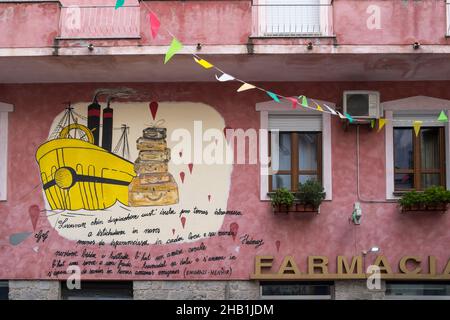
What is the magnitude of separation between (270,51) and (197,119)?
5.79 feet

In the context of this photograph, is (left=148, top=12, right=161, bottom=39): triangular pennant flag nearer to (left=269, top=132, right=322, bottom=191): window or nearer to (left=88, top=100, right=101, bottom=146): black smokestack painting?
(left=88, top=100, right=101, bottom=146): black smokestack painting

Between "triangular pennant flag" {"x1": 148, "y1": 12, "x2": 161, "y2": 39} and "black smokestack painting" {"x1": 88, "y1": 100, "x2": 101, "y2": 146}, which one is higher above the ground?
"triangular pennant flag" {"x1": 148, "y1": 12, "x2": 161, "y2": 39}

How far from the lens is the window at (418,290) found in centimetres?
1266

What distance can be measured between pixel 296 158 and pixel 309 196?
853 millimetres

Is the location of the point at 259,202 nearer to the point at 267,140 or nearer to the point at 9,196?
the point at 267,140

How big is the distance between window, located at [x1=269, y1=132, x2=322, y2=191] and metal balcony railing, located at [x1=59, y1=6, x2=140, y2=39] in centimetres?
283

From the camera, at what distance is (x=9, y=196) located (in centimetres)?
1308

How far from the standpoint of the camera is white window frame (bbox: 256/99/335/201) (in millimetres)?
12914

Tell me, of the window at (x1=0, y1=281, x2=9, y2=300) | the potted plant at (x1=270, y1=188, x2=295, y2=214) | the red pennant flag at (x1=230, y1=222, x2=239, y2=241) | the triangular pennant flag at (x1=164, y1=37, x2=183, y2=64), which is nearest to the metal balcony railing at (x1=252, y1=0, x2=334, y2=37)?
the triangular pennant flag at (x1=164, y1=37, x2=183, y2=64)

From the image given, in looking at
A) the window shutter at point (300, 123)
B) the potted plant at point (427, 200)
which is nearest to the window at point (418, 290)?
the potted plant at point (427, 200)

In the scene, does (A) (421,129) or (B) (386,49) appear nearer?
(B) (386,49)

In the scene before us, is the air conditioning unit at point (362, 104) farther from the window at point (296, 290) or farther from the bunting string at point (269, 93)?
the window at point (296, 290)

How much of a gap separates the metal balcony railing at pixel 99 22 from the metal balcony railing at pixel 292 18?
1905mm

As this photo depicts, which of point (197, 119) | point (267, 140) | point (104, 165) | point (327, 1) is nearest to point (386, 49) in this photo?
point (327, 1)
